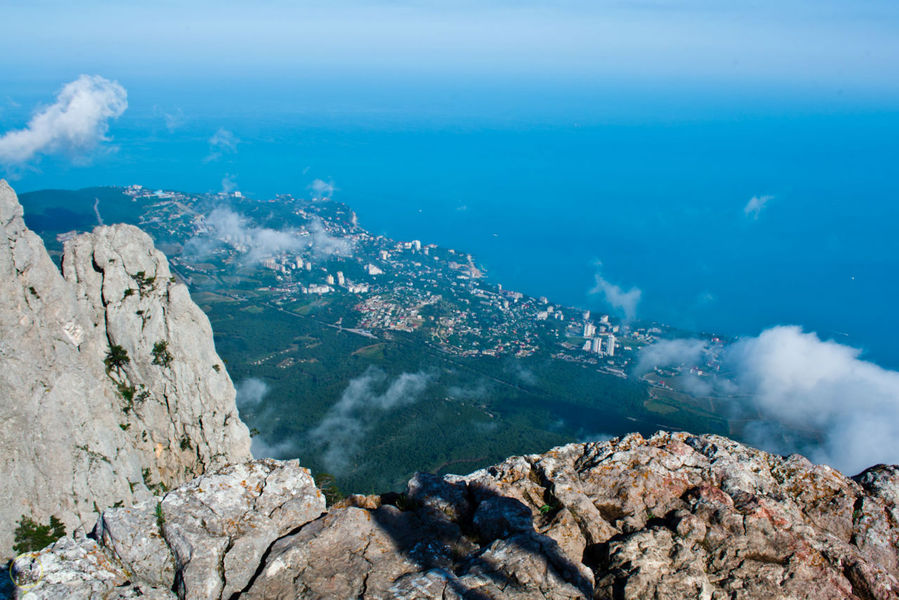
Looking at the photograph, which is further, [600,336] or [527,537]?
[600,336]

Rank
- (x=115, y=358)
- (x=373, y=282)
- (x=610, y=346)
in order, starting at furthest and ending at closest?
(x=373, y=282) → (x=610, y=346) → (x=115, y=358)


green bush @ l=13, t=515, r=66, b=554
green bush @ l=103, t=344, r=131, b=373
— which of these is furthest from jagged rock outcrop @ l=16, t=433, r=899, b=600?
green bush @ l=103, t=344, r=131, b=373

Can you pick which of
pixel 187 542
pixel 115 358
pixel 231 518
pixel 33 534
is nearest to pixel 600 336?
pixel 115 358

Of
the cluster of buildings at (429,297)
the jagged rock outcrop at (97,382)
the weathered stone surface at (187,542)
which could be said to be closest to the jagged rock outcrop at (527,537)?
the weathered stone surface at (187,542)

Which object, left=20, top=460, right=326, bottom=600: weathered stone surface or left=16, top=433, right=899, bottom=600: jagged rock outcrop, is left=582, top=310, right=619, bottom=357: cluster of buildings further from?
left=20, top=460, right=326, bottom=600: weathered stone surface

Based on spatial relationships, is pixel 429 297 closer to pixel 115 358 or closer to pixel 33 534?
pixel 115 358

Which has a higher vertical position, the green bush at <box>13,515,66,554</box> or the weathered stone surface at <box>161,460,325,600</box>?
the weathered stone surface at <box>161,460,325,600</box>

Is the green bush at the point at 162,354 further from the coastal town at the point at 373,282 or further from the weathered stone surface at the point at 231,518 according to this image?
the coastal town at the point at 373,282
